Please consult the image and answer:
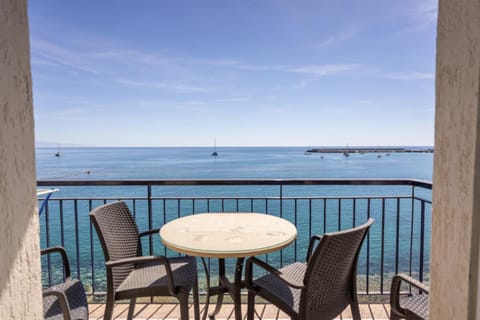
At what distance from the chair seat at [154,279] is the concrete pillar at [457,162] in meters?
1.54

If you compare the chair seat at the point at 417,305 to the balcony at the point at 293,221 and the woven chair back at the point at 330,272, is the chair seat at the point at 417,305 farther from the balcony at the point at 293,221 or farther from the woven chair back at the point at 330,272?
the balcony at the point at 293,221

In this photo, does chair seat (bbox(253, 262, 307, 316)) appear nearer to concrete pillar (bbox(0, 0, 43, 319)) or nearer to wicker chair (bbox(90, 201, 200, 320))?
wicker chair (bbox(90, 201, 200, 320))

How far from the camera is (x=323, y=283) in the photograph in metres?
1.43

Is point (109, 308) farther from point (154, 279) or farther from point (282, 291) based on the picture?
point (282, 291)

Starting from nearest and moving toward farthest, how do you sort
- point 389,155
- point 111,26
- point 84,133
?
1. point 111,26
2. point 84,133
3. point 389,155

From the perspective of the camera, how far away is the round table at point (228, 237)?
1571 mm

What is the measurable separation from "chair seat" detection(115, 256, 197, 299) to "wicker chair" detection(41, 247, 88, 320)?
0.77 ft

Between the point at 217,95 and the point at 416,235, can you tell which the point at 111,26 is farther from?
the point at 217,95

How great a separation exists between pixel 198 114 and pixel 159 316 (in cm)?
2642

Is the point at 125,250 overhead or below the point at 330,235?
below

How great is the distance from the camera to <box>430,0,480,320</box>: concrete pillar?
61 centimetres

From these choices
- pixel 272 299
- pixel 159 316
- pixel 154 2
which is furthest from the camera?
pixel 154 2

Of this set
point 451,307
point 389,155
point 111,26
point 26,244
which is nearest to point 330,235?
point 451,307

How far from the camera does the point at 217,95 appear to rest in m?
24.1
